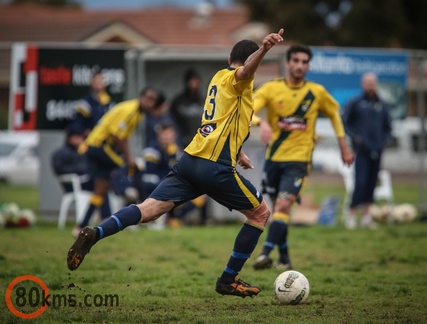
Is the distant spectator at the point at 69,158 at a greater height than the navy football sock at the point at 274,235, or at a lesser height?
greater

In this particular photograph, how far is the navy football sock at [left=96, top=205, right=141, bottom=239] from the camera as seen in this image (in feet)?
25.3

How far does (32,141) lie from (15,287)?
2332cm

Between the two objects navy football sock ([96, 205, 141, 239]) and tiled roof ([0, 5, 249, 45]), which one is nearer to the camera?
navy football sock ([96, 205, 141, 239])

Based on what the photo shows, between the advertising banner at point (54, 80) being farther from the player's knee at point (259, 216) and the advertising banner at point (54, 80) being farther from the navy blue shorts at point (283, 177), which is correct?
the player's knee at point (259, 216)

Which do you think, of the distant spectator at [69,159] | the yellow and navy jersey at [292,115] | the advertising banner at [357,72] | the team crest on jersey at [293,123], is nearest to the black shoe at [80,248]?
the yellow and navy jersey at [292,115]

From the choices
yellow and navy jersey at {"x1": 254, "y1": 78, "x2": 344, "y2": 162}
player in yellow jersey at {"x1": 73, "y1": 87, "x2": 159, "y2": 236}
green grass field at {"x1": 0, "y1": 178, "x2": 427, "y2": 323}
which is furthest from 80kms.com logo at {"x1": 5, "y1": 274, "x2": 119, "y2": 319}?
player in yellow jersey at {"x1": 73, "y1": 87, "x2": 159, "y2": 236}

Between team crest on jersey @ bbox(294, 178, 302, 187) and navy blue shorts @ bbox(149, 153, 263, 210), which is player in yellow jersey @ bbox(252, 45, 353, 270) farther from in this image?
navy blue shorts @ bbox(149, 153, 263, 210)

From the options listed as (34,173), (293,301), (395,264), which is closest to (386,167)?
(34,173)

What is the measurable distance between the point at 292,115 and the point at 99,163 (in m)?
4.78

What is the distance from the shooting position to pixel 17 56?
16344 mm

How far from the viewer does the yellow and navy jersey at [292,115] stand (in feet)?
34.5

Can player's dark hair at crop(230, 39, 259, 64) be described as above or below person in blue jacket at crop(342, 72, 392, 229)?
above

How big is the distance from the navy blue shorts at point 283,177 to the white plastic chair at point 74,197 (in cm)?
613

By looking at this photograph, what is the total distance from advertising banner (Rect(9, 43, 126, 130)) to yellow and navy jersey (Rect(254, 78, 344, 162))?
6.33m
